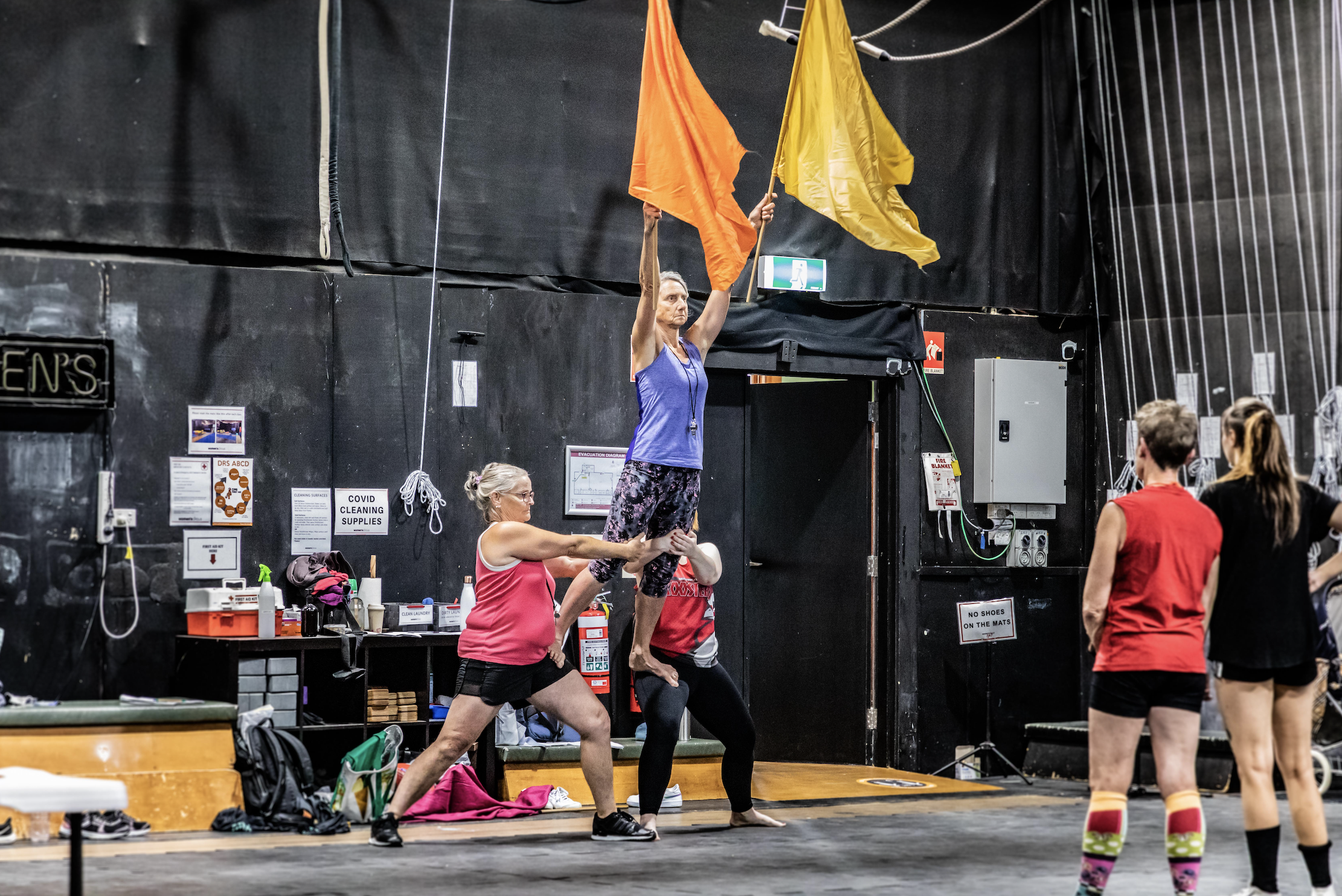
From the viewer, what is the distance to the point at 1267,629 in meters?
5.51

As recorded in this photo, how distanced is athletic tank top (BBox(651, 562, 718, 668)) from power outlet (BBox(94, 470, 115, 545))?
2.83 metres

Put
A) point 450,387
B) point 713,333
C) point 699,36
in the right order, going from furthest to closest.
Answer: point 699,36 < point 450,387 < point 713,333

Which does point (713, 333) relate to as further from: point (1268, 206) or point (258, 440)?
point (1268, 206)

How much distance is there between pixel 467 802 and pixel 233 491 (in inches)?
79.9

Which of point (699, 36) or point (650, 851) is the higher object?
point (699, 36)

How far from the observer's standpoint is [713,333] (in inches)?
305

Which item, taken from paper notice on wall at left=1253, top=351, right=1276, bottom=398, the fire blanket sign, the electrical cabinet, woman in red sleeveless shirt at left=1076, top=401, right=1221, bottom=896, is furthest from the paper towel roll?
paper notice on wall at left=1253, top=351, right=1276, bottom=398

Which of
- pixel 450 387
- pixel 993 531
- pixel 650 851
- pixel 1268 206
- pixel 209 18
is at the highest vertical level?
pixel 209 18

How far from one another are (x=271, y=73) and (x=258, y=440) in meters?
1.97

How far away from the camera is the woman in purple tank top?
7262 millimetres

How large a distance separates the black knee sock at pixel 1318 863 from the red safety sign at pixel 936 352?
5.54 metres

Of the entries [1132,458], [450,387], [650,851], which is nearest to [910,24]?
[1132,458]

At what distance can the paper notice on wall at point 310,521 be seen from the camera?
344 inches

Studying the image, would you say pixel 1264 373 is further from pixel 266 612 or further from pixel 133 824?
pixel 133 824
